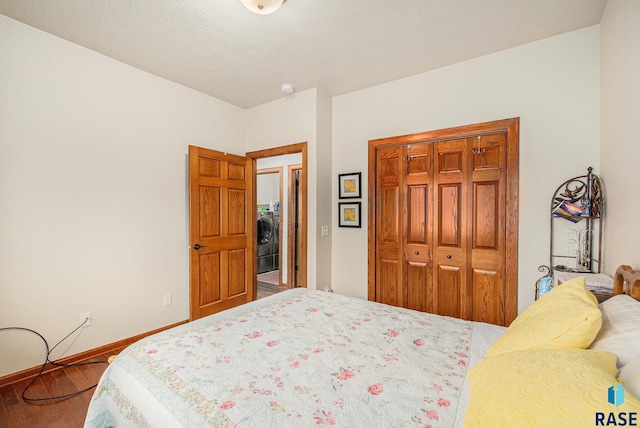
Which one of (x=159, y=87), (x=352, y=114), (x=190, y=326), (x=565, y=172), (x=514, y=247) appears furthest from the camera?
(x=352, y=114)

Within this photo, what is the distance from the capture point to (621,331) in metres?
0.88

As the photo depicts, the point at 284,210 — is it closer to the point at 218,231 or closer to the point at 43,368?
the point at 218,231

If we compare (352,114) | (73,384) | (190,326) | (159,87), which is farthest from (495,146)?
(73,384)

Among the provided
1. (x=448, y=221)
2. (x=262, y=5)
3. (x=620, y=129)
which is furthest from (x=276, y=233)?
(x=620, y=129)

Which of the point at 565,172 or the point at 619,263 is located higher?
the point at 565,172

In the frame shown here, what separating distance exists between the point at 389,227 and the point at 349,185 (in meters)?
0.69

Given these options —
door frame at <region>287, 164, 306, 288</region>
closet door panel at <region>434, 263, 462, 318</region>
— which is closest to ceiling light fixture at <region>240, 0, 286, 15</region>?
closet door panel at <region>434, 263, 462, 318</region>

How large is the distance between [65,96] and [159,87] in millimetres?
848

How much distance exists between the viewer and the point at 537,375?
2.23ft

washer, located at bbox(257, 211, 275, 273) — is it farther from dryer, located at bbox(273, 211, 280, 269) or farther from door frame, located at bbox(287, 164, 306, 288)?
door frame, located at bbox(287, 164, 306, 288)

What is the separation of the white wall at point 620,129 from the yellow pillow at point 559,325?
84 cm

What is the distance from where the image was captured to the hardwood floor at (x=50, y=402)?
1774 mm

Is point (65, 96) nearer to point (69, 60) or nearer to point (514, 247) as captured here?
point (69, 60)

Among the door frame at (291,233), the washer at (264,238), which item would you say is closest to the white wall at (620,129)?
the door frame at (291,233)
